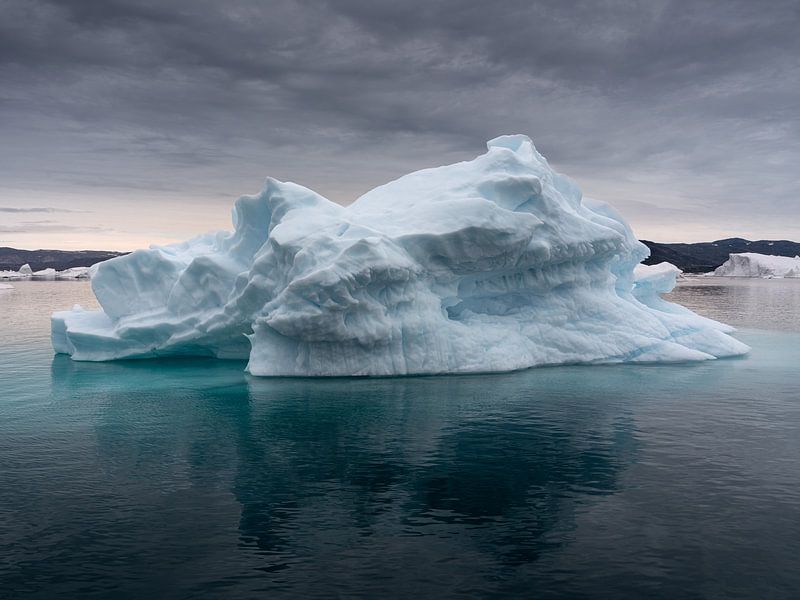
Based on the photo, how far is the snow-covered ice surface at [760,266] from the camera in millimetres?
131750

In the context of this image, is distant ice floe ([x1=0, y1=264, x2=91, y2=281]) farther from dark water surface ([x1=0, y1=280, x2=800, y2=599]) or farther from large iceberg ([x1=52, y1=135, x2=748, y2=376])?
dark water surface ([x1=0, y1=280, x2=800, y2=599])

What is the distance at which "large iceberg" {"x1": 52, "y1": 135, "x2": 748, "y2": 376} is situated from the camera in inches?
837

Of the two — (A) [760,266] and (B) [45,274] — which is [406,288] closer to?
(A) [760,266]

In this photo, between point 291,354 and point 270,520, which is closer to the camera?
point 270,520

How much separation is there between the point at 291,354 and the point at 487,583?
1460cm

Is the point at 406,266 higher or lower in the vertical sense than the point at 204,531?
higher

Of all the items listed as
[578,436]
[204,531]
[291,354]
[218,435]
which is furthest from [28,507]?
[291,354]

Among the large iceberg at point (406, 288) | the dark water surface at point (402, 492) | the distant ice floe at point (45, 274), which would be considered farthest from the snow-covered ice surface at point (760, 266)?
→ the dark water surface at point (402, 492)

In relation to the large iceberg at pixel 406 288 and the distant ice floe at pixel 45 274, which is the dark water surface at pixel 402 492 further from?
the distant ice floe at pixel 45 274

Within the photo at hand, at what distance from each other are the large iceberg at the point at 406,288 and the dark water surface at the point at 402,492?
7.59 ft

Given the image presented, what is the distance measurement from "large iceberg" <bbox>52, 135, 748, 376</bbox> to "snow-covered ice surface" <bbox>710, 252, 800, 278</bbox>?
391ft

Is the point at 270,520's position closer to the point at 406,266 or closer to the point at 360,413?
the point at 360,413

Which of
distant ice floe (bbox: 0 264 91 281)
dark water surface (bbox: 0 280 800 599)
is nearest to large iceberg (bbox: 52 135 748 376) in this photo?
dark water surface (bbox: 0 280 800 599)

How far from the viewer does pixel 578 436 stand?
14797 millimetres
